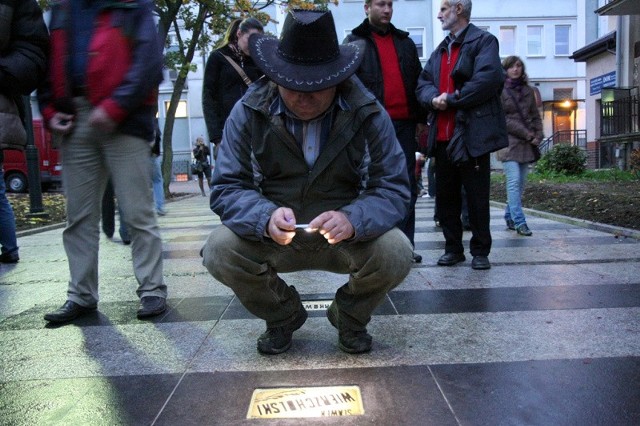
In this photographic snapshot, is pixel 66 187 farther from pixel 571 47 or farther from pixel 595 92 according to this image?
pixel 571 47

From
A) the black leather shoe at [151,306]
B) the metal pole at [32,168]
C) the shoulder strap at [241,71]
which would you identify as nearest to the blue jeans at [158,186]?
the metal pole at [32,168]

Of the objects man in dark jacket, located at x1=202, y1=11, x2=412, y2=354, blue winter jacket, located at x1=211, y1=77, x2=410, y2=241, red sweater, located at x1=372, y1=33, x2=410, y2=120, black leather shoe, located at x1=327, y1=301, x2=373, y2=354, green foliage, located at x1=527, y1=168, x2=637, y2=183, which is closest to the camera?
man in dark jacket, located at x1=202, y1=11, x2=412, y2=354

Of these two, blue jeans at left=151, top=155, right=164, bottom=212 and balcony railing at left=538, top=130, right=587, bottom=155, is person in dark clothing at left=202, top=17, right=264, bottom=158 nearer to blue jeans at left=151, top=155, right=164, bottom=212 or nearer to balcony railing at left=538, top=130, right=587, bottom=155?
blue jeans at left=151, top=155, right=164, bottom=212

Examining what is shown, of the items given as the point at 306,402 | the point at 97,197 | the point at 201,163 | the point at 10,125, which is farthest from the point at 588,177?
the point at 306,402

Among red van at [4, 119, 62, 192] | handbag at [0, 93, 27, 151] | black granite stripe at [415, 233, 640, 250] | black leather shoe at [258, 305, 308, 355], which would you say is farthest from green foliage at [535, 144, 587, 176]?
red van at [4, 119, 62, 192]

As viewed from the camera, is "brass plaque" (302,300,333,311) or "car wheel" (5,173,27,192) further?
"car wheel" (5,173,27,192)

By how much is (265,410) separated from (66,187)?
1.88 metres

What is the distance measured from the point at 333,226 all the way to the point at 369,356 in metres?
0.68

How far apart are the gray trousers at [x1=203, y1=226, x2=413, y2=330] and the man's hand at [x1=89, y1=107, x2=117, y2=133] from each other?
93 cm

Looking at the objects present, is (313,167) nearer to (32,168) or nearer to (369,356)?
(369,356)

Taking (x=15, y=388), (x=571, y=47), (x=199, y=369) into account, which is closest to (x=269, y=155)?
(x=199, y=369)

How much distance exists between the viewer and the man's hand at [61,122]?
10.3ft

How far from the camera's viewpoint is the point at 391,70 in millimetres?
4453

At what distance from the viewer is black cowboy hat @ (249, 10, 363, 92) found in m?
2.31
